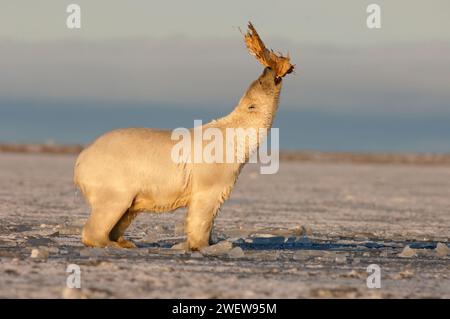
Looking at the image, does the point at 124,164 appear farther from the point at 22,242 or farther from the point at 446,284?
the point at 446,284

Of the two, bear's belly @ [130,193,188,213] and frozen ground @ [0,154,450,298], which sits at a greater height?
bear's belly @ [130,193,188,213]

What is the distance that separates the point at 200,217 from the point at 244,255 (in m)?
0.72

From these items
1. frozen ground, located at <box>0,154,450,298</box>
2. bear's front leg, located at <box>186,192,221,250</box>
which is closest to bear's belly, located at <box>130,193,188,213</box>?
bear's front leg, located at <box>186,192,221,250</box>

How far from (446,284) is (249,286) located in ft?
7.26

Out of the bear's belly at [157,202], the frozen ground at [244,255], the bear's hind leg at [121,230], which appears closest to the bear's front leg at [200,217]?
the bear's belly at [157,202]

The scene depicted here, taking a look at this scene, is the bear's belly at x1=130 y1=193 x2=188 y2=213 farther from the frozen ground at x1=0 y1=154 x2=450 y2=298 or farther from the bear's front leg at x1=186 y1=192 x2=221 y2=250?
the frozen ground at x1=0 y1=154 x2=450 y2=298

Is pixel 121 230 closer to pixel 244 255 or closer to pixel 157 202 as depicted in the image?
pixel 157 202

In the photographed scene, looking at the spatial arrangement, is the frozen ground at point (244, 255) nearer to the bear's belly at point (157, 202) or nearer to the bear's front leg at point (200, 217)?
the bear's front leg at point (200, 217)

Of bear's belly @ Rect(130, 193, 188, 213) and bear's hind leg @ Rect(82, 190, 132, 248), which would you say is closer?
bear's hind leg @ Rect(82, 190, 132, 248)

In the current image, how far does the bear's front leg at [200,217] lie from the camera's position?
1291 centimetres

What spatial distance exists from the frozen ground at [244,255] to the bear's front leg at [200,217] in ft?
1.17

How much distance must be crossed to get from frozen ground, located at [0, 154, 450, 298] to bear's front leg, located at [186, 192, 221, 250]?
36cm

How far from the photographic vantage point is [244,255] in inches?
508

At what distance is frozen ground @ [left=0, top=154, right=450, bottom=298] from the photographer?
32.6 feet
